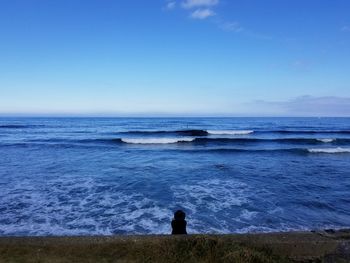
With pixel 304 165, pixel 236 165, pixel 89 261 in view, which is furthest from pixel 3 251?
pixel 304 165

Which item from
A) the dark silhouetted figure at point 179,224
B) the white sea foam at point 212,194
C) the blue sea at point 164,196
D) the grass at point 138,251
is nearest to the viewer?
the grass at point 138,251

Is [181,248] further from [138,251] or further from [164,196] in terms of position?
[164,196]

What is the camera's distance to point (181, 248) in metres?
3.68

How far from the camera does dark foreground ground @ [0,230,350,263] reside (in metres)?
3.58

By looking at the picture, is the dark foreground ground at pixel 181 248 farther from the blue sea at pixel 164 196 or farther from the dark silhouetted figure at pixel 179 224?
the blue sea at pixel 164 196

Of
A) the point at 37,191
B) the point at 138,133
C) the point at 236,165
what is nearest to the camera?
the point at 37,191

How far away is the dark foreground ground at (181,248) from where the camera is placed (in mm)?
3582

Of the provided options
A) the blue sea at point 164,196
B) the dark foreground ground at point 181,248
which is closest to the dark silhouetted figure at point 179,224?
the dark foreground ground at point 181,248

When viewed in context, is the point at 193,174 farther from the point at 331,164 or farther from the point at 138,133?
the point at 138,133

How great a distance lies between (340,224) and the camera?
698 centimetres

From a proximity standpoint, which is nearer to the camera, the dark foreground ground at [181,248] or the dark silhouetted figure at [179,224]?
the dark foreground ground at [181,248]

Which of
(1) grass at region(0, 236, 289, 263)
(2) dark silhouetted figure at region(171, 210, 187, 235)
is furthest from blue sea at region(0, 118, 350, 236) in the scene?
(1) grass at region(0, 236, 289, 263)

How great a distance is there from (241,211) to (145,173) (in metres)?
5.52

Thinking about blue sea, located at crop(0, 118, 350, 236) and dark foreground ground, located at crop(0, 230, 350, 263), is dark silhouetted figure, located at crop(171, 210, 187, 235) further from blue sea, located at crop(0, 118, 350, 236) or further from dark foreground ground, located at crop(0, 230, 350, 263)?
blue sea, located at crop(0, 118, 350, 236)
